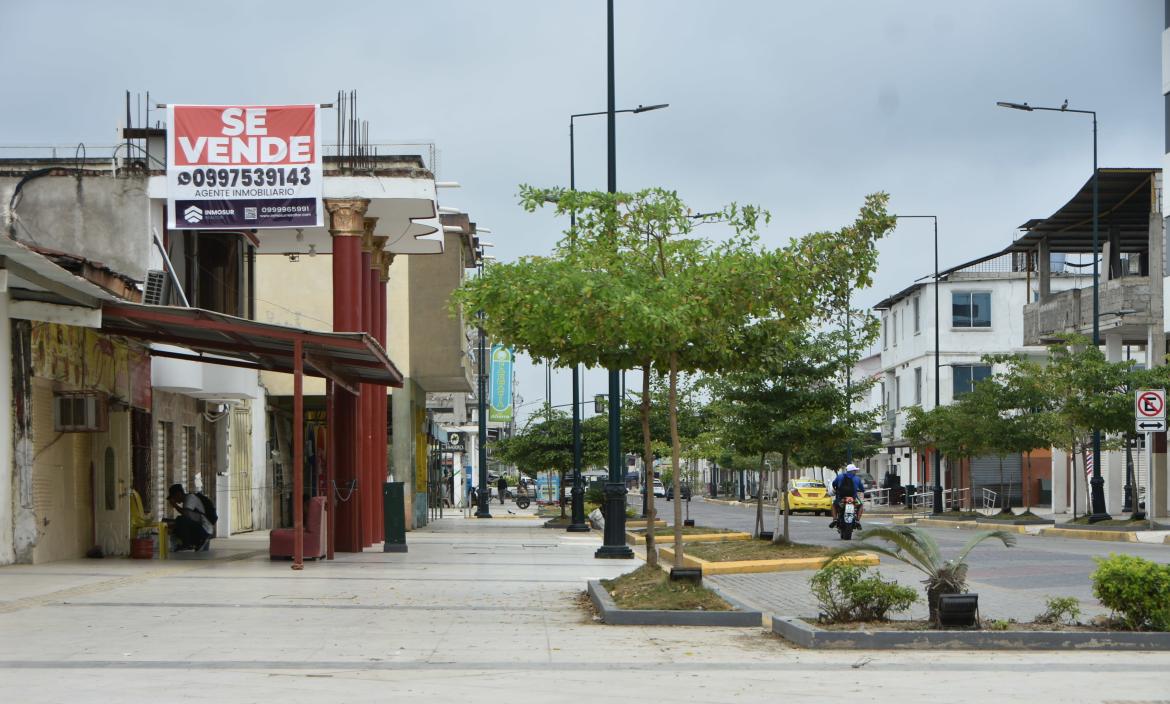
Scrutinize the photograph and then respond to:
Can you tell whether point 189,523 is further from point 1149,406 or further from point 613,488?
point 1149,406

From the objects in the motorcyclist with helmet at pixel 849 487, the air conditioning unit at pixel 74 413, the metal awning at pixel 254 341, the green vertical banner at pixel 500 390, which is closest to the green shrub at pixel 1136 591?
the metal awning at pixel 254 341

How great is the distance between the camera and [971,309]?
251 ft

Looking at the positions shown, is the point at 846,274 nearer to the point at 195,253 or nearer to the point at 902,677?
the point at 902,677

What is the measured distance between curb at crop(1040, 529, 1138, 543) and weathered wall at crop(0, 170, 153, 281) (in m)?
21.8

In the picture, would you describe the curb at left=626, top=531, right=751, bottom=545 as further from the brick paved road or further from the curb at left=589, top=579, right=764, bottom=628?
the curb at left=589, top=579, right=764, bottom=628

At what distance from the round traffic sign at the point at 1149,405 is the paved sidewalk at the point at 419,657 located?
18568mm

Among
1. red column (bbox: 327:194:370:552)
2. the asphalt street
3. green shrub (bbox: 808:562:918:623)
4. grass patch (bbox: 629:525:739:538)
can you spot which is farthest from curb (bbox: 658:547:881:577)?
grass patch (bbox: 629:525:739:538)

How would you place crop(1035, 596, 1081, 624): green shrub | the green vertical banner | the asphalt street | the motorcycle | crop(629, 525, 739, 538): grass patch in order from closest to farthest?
crop(1035, 596, 1081, 624): green shrub → the asphalt street → the motorcycle → crop(629, 525, 739, 538): grass patch → the green vertical banner

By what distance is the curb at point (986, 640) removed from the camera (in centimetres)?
1231

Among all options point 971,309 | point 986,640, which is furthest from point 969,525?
point 986,640

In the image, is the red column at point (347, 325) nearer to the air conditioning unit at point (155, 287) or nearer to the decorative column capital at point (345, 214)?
the decorative column capital at point (345, 214)

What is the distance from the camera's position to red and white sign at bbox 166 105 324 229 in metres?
26.8

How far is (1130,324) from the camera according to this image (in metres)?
46.9

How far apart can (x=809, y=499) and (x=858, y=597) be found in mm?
51092
